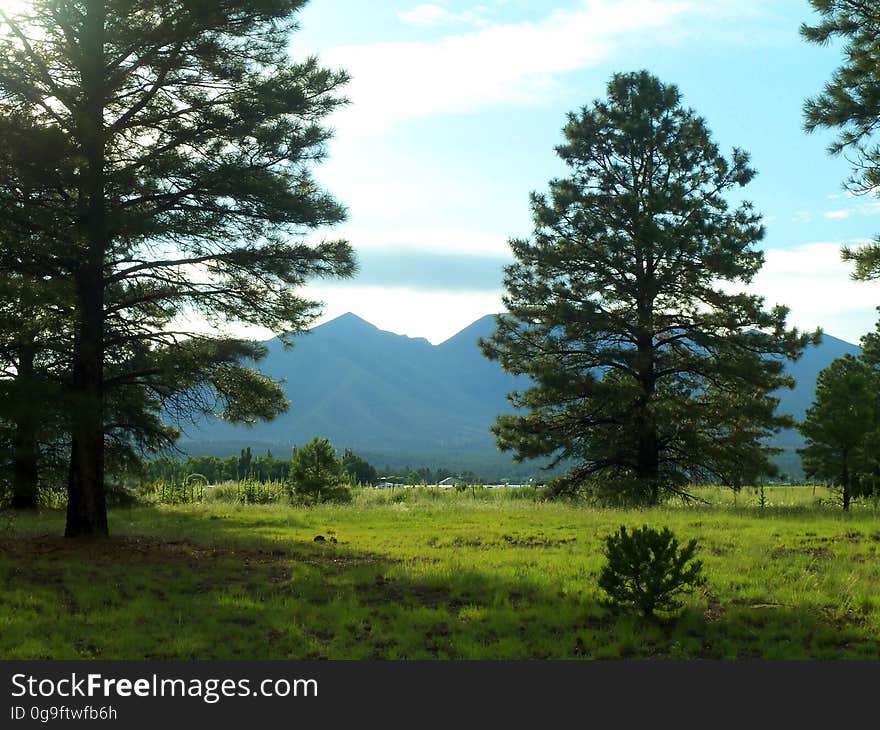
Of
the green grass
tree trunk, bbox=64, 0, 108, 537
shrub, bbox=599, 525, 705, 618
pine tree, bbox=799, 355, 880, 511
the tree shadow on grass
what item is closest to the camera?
the tree shadow on grass

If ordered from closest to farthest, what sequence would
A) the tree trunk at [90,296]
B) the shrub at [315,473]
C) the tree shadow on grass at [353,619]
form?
the tree shadow on grass at [353,619] → the tree trunk at [90,296] → the shrub at [315,473]

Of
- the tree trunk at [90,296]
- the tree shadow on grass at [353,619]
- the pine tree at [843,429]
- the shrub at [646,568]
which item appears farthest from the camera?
the pine tree at [843,429]

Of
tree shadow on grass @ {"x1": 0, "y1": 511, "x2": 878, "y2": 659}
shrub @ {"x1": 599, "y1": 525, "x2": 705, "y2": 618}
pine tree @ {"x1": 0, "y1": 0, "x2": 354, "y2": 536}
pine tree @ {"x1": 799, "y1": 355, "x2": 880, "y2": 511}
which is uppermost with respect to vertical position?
pine tree @ {"x1": 0, "y1": 0, "x2": 354, "y2": 536}

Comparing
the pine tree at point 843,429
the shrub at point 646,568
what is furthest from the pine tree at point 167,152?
the pine tree at point 843,429

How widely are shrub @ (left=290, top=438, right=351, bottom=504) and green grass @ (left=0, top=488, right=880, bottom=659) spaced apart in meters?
10.1

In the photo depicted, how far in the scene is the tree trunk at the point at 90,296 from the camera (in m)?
13.6

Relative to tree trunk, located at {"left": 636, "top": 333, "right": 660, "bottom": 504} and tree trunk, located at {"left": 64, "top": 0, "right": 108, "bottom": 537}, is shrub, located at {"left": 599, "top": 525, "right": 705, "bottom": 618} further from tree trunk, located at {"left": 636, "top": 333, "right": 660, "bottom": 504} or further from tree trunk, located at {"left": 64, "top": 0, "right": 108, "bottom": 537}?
tree trunk, located at {"left": 636, "top": 333, "right": 660, "bottom": 504}

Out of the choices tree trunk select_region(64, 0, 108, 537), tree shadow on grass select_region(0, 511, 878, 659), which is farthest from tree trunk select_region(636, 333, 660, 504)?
tree trunk select_region(64, 0, 108, 537)

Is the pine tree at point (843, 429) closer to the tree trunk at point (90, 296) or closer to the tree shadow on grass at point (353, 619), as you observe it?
the tree shadow on grass at point (353, 619)

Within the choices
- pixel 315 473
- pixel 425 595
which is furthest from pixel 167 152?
pixel 315 473

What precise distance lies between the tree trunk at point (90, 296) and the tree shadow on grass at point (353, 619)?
2.72 m

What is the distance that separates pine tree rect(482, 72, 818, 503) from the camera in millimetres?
23172

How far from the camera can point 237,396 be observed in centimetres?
1633

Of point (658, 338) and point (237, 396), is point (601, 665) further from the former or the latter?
point (658, 338)
